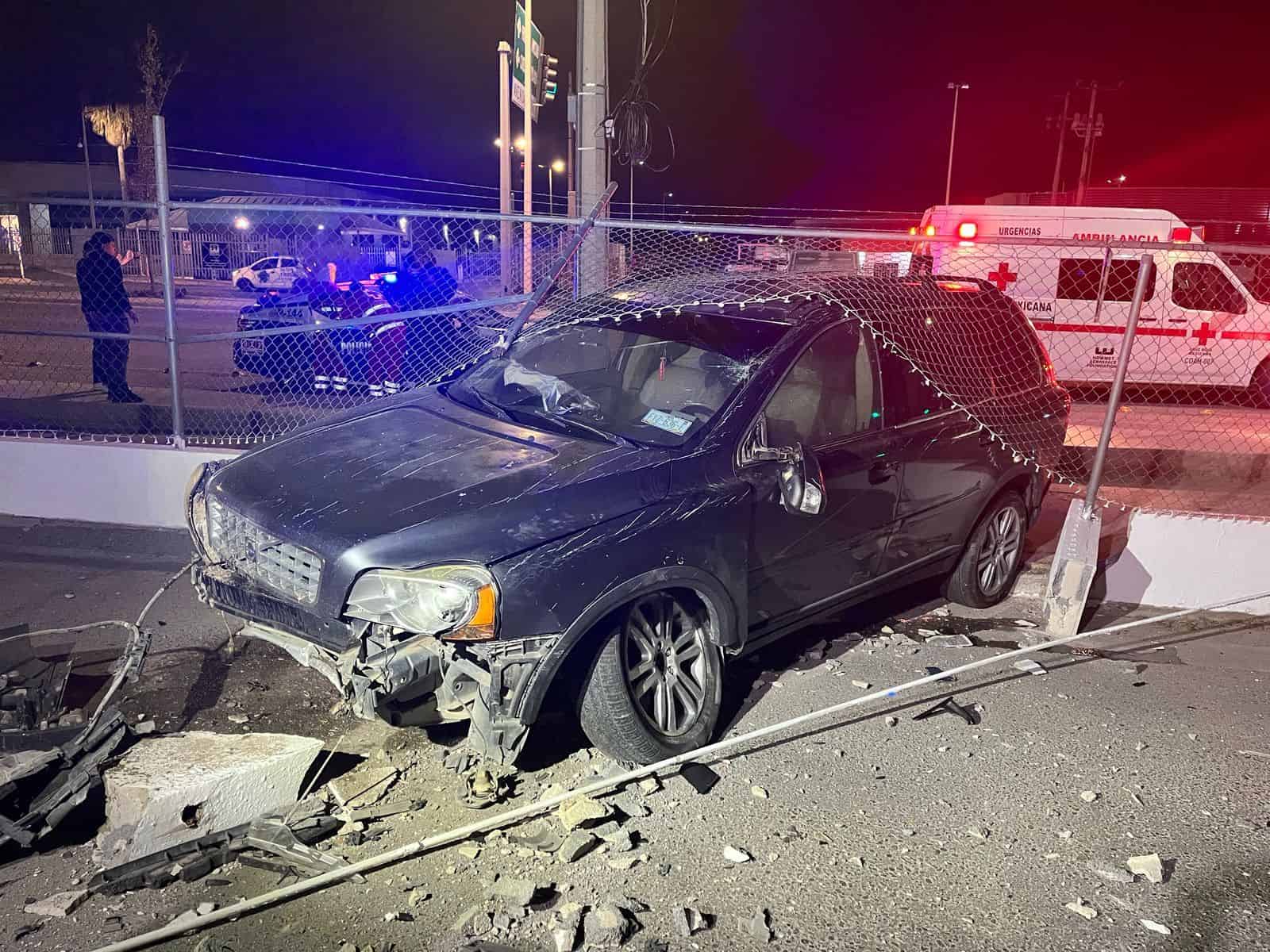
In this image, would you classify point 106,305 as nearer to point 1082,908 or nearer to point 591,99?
point 591,99

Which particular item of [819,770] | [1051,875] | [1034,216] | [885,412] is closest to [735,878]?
[819,770]

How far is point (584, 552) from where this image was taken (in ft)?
11.5

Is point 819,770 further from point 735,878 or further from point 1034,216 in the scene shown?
point 1034,216

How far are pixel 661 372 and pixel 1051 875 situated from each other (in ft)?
8.38

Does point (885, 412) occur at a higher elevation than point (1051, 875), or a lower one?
higher

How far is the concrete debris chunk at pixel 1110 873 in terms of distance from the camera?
131 inches

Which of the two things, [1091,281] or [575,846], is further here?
[1091,281]

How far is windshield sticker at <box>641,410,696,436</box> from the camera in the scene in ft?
13.5

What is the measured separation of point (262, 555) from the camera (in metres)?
3.67

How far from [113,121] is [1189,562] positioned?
45.7 m

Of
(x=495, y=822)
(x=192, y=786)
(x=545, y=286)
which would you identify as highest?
(x=545, y=286)

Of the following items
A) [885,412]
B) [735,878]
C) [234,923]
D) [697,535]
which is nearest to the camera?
[234,923]

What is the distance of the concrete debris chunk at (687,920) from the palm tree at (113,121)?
43.1 meters

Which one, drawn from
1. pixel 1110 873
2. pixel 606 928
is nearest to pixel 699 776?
pixel 606 928
